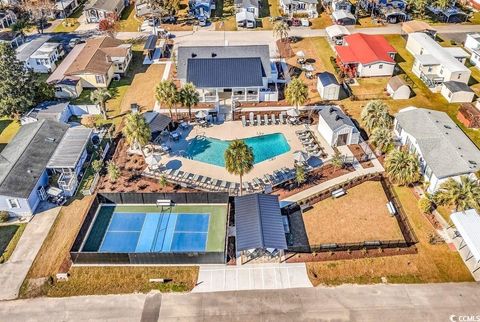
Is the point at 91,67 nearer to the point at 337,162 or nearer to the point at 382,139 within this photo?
the point at 337,162

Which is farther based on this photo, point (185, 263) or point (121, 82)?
point (121, 82)

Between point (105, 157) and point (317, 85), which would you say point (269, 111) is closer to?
point (317, 85)

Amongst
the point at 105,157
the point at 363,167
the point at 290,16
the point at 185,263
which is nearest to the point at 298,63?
the point at 290,16

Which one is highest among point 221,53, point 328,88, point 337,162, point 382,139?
point 221,53

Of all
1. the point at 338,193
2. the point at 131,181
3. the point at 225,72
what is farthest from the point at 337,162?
the point at 131,181

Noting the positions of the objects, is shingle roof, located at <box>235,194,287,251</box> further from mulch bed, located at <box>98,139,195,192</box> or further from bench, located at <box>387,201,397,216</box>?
bench, located at <box>387,201,397,216</box>

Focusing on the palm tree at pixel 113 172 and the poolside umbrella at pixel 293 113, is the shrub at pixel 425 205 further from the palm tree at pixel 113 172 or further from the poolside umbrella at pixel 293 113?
the palm tree at pixel 113 172

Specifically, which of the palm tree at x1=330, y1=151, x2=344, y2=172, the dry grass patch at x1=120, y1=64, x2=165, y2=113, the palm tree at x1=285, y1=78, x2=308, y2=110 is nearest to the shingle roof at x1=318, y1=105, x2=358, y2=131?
the palm tree at x1=285, y1=78, x2=308, y2=110
